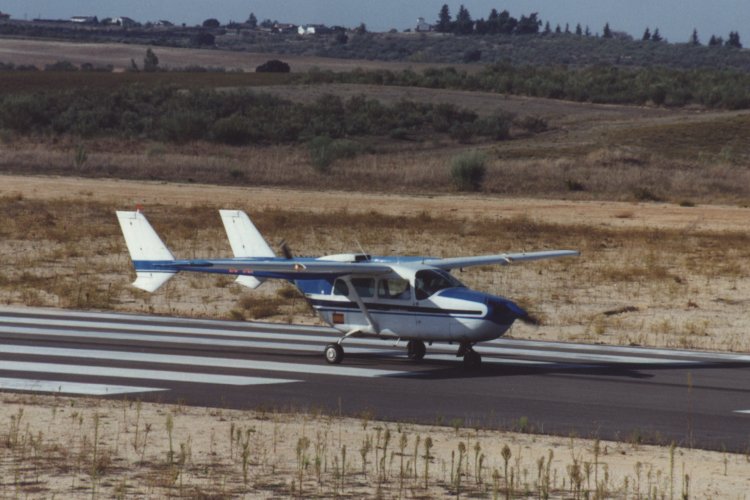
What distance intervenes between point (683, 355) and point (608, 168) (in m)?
39.1

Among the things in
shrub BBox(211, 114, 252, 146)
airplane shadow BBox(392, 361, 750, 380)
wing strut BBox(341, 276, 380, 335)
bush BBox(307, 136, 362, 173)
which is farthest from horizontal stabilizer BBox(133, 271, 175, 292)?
shrub BBox(211, 114, 252, 146)

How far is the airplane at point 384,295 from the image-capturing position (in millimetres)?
18625

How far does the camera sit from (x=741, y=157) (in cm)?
6688

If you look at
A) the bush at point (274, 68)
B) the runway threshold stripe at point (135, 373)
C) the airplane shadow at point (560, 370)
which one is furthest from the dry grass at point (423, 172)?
the bush at point (274, 68)

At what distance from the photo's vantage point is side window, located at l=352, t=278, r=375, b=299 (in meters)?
19.6

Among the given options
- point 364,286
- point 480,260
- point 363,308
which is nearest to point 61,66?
point 480,260

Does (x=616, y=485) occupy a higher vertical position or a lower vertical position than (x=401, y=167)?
higher

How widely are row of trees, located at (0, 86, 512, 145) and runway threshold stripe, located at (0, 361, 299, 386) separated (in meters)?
56.0

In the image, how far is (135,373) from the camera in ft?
60.1

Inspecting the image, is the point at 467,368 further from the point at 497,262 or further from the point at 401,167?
the point at 401,167

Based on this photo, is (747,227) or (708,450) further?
(747,227)

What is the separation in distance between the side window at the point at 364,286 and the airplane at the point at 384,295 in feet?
0.05

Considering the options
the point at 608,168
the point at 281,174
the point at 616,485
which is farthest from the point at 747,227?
the point at 616,485

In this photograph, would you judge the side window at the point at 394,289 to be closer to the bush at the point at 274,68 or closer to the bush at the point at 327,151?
the bush at the point at 327,151
